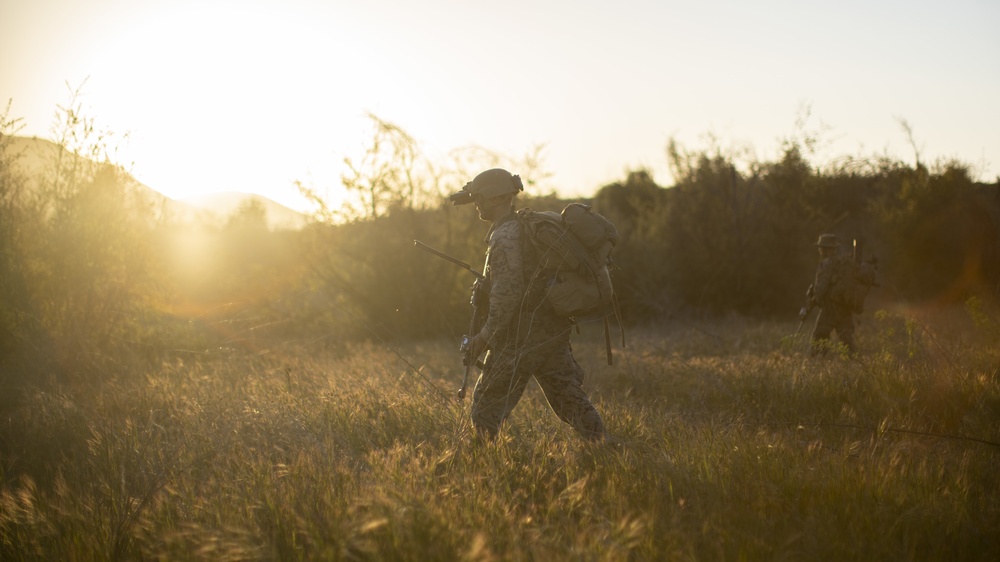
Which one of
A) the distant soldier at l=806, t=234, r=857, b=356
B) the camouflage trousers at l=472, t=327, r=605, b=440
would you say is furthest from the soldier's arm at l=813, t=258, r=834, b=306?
the camouflage trousers at l=472, t=327, r=605, b=440

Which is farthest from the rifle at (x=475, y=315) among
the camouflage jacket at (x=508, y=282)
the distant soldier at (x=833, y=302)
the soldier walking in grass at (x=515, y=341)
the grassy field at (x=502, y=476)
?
the distant soldier at (x=833, y=302)

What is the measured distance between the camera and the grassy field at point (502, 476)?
2.96 meters

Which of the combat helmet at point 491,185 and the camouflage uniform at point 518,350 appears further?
the combat helmet at point 491,185

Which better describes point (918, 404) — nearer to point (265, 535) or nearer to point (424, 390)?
point (424, 390)

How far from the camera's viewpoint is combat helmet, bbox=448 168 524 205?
15.5ft

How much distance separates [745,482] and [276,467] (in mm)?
2695

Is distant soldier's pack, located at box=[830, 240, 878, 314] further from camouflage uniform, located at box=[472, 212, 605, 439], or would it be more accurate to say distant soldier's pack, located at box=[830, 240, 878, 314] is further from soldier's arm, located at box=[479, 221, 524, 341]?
soldier's arm, located at box=[479, 221, 524, 341]

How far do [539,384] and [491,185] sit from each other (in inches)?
53.0

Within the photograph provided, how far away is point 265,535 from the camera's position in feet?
10.1

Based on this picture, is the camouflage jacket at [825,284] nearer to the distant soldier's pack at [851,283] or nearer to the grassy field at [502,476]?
the distant soldier's pack at [851,283]

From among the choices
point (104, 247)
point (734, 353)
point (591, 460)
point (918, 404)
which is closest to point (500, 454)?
point (591, 460)

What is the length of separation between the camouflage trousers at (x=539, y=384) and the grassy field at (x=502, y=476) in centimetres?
16

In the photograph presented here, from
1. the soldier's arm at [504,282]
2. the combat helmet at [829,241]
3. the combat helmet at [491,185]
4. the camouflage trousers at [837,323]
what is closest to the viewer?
the soldier's arm at [504,282]

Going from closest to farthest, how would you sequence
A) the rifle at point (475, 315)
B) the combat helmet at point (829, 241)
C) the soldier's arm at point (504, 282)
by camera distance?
the soldier's arm at point (504, 282) → the rifle at point (475, 315) → the combat helmet at point (829, 241)
